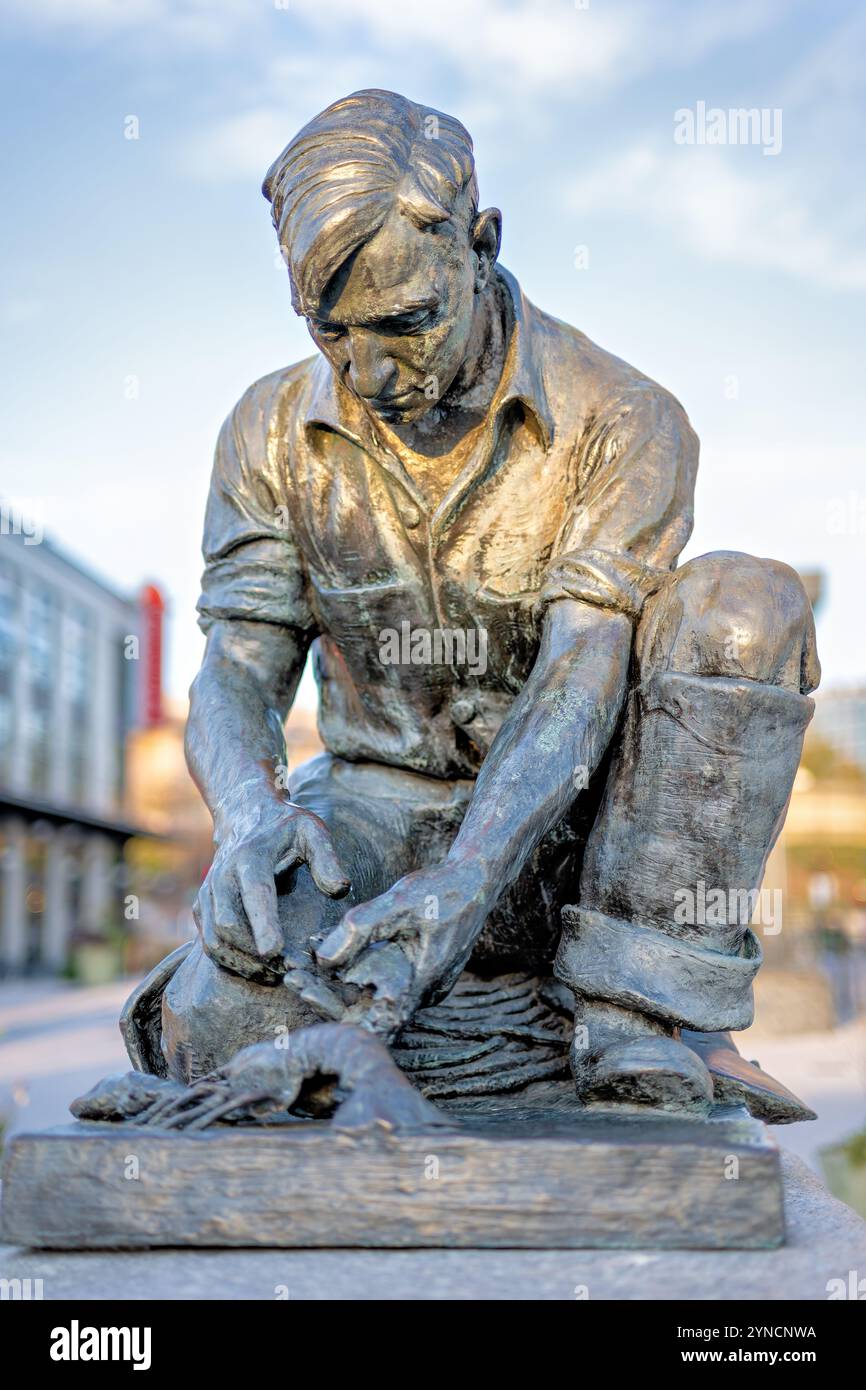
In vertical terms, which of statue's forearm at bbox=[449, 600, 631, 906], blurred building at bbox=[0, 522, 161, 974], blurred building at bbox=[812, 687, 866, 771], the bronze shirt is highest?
blurred building at bbox=[812, 687, 866, 771]

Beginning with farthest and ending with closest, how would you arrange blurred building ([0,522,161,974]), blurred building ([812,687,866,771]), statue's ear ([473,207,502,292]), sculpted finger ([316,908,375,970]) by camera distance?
blurred building ([812,687,866,771]) → blurred building ([0,522,161,974]) → statue's ear ([473,207,502,292]) → sculpted finger ([316,908,375,970])

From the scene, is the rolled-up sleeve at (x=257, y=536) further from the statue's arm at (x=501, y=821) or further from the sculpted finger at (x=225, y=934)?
the sculpted finger at (x=225, y=934)

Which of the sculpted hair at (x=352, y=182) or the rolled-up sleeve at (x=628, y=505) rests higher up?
the sculpted hair at (x=352, y=182)

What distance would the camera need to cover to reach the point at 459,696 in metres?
3.54

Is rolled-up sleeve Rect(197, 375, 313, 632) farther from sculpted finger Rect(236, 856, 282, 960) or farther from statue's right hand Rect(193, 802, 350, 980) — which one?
sculpted finger Rect(236, 856, 282, 960)

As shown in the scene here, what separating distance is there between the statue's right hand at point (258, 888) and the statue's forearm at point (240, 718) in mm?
112

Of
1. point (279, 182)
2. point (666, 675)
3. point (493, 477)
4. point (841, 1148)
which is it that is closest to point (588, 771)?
point (666, 675)

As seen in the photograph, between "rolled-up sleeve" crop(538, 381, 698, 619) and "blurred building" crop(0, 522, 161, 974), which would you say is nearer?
"rolled-up sleeve" crop(538, 381, 698, 619)

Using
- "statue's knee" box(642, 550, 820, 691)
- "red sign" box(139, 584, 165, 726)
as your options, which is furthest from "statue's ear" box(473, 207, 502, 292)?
"red sign" box(139, 584, 165, 726)

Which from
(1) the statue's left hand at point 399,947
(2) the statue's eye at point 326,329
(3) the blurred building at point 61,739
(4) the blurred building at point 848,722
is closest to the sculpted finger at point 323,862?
(1) the statue's left hand at point 399,947

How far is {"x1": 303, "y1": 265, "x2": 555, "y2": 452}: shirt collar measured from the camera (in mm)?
3334

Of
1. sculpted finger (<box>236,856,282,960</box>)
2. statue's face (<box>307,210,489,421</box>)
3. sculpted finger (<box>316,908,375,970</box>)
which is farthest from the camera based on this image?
statue's face (<box>307,210,489,421</box>)

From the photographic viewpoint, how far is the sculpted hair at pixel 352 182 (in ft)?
9.30

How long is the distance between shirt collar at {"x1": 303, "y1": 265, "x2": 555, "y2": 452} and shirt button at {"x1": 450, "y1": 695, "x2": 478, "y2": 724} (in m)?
0.58
